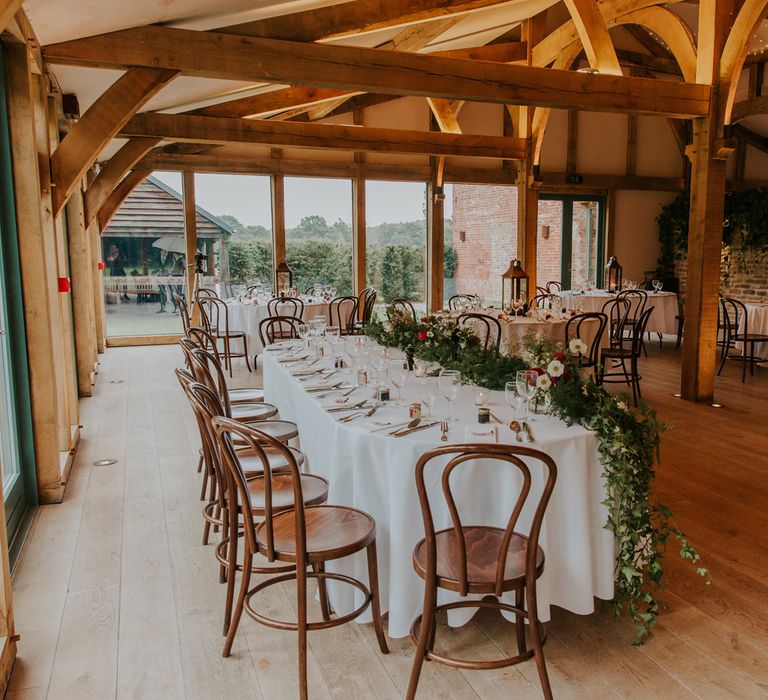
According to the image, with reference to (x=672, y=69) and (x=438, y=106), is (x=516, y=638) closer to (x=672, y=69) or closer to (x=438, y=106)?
(x=438, y=106)

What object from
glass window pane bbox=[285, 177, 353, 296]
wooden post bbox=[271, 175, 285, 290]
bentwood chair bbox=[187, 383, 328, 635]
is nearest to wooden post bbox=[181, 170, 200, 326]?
wooden post bbox=[271, 175, 285, 290]

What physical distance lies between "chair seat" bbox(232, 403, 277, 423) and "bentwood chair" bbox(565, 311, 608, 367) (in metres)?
3.19

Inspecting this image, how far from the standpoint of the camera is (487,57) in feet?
31.9

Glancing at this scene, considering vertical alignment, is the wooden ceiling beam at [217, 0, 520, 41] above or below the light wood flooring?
above

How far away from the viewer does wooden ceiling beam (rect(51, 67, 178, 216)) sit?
14.5 feet

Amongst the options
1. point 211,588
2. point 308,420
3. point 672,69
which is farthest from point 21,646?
point 672,69

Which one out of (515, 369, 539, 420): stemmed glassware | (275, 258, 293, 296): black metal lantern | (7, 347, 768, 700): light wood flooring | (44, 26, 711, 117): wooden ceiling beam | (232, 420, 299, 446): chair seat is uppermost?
(44, 26, 711, 117): wooden ceiling beam

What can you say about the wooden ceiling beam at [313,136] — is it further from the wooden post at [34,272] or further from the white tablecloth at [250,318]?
the wooden post at [34,272]

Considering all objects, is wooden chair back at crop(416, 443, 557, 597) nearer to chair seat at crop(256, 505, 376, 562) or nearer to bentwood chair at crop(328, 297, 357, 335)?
chair seat at crop(256, 505, 376, 562)

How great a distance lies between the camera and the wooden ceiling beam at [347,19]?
485 cm

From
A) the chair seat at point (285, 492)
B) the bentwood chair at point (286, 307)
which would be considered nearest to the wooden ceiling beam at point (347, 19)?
the chair seat at point (285, 492)

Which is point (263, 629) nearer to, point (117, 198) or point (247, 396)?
point (247, 396)

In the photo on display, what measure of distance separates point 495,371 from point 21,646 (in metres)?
2.48

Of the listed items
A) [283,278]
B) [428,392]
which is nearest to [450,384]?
[428,392]
